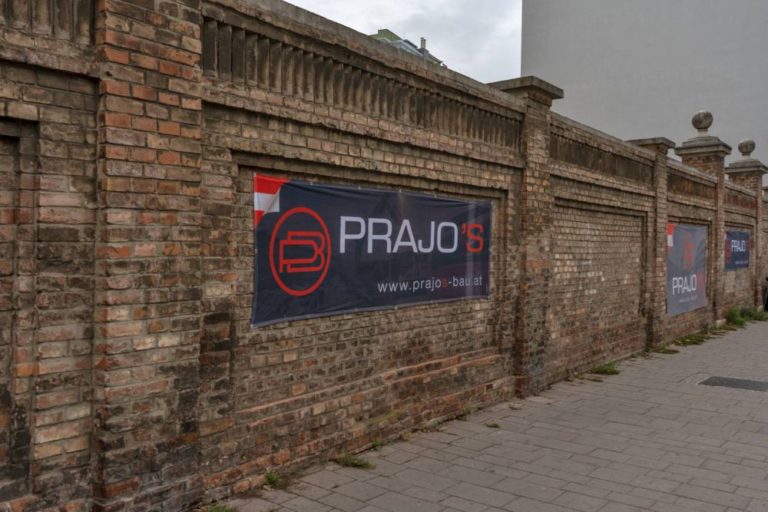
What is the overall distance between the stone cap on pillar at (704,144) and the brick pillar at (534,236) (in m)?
8.48

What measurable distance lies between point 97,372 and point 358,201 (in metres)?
2.61

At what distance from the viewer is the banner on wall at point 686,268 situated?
12742 mm

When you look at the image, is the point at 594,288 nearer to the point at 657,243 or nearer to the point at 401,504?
the point at 657,243

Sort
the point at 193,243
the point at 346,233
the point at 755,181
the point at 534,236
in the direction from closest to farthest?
the point at 193,243, the point at 346,233, the point at 534,236, the point at 755,181

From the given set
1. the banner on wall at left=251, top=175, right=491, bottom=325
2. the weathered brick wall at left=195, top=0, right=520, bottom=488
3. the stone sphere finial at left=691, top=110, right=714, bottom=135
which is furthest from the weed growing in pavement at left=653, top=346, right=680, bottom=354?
the stone sphere finial at left=691, top=110, right=714, bottom=135

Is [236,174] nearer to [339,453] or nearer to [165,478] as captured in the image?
[165,478]

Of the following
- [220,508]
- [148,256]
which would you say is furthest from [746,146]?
[148,256]

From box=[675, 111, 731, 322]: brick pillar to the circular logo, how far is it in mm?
12514

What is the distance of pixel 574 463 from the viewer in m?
5.69

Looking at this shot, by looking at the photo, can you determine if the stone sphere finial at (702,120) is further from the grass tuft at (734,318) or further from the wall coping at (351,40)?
the wall coping at (351,40)

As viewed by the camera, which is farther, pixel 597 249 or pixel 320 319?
pixel 597 249

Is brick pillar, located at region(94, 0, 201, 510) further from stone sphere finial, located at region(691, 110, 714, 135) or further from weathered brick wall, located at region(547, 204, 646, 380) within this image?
stone sphere finial, located at region(691, 110, 714, 135)

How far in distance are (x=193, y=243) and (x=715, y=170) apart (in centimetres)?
1423

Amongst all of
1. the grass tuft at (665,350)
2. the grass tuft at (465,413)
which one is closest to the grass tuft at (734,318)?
the grass tuft at (665,350)
